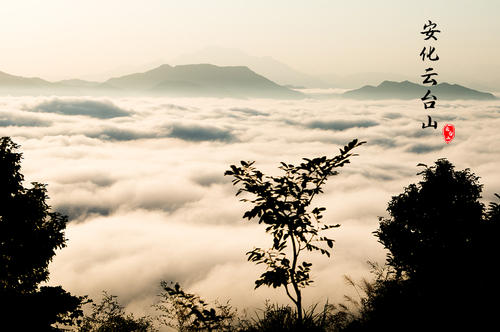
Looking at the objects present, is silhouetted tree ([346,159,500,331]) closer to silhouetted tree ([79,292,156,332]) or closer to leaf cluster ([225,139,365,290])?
leaf cluster ([225,139,365,290])

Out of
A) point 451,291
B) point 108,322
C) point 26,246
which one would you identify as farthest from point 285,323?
point 108,322

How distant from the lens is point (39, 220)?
14.7 m

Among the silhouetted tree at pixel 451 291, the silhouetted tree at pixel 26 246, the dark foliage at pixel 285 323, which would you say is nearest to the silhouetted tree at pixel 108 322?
the silhouetted tree at pixel 26 246

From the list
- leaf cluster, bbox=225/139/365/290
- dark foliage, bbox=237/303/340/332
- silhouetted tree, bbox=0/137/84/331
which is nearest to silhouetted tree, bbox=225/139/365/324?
leaf cluster, bbox=225/139/365/290

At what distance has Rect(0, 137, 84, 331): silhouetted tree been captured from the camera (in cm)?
1310

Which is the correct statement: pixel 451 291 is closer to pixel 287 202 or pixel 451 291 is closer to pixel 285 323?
pixel 285 323

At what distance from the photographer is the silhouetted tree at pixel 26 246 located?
1310 cm

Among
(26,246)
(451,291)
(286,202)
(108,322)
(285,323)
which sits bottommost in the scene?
(108,322)

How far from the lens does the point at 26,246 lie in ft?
46.7

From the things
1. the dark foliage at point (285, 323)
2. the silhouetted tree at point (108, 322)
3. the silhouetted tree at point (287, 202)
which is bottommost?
the silhouetted tree at point (108, 322)

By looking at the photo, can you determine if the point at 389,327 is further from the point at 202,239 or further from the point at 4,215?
the point at 202,239

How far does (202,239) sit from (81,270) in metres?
60.0

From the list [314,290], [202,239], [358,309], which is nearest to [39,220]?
[358,309]

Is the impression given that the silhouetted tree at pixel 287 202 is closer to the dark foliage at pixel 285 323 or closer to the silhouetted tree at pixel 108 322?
the dark foliage at pixel 285 323
